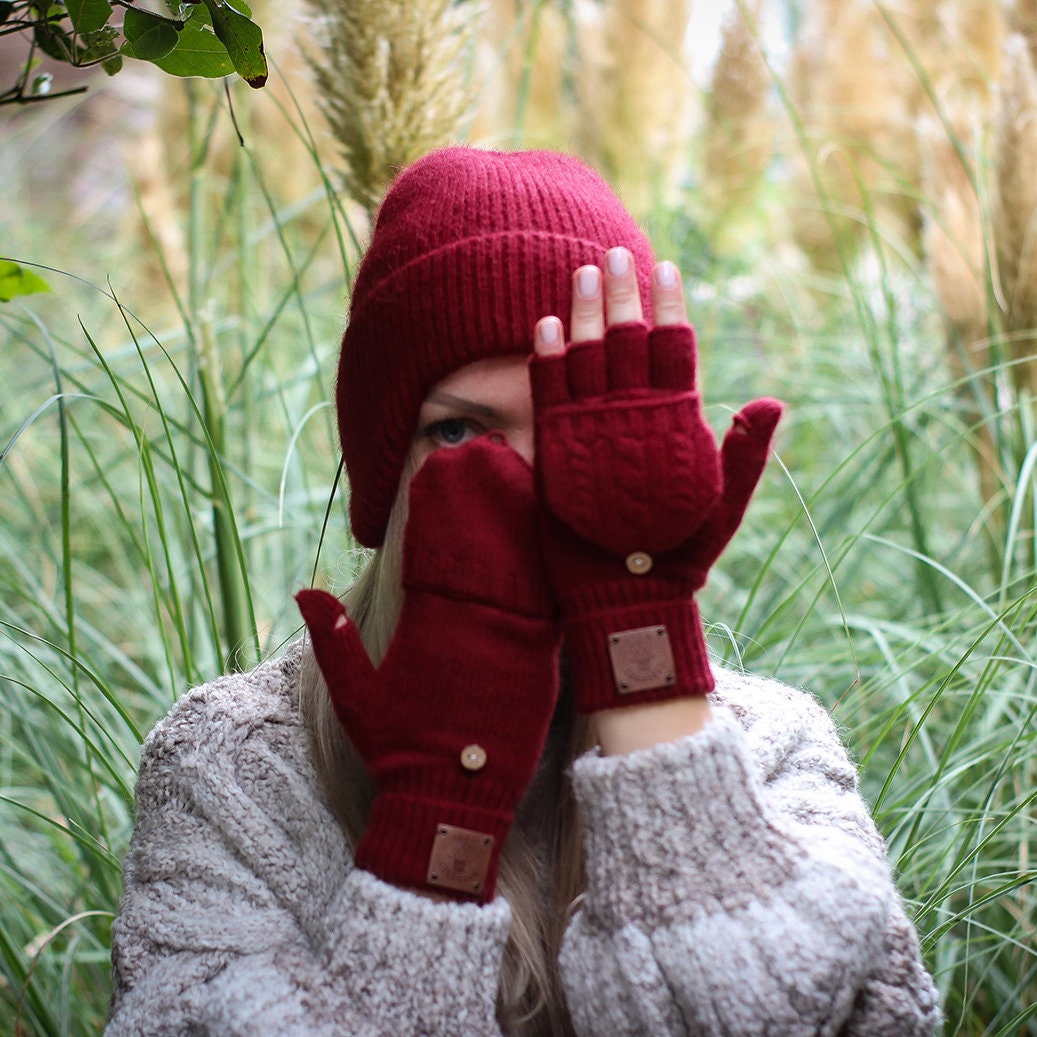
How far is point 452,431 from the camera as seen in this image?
1075 mm

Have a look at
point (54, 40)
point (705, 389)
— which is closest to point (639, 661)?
point (54, 40)

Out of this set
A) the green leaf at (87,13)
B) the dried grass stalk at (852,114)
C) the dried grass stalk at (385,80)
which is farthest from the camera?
the dried grass stalk at (852,114)

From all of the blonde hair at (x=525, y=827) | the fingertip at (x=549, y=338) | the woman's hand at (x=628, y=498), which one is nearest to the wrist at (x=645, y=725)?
the woman's hand at (x=628, y=498)

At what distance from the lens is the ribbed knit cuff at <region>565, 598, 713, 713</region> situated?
916 mm

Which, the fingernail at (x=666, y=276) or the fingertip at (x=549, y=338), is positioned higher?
the fingernail at (x=666, y=276)

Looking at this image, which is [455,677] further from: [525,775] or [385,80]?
[385,80]

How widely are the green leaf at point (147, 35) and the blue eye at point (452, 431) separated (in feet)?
1.35

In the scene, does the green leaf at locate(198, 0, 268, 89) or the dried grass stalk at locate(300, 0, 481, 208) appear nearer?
the green leaf at locate(198, 0, 268, 89)

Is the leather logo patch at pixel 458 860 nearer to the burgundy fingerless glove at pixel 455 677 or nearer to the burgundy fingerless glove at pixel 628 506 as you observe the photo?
the burgundy fingerless glove at pixel 455 677

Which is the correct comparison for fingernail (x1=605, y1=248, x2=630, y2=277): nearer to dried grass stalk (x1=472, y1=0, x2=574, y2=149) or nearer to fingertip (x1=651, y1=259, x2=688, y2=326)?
fingertip (x1=651, y1=259, x2=688, y2=326)

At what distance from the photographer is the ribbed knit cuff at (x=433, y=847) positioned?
907mm

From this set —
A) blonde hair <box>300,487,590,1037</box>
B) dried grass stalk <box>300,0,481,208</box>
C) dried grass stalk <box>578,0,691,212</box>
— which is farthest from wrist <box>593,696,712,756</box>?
dried grass stalk <box>578,0,691,212</box>

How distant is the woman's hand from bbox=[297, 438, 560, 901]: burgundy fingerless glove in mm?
40

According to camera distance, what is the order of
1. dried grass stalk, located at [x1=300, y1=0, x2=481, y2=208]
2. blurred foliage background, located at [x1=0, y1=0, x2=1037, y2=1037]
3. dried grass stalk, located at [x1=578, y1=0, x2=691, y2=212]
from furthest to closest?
dried grass stalk, located at [x1=578, y1=0, x2=691, y2=212] → dried grass stalk, located at [x1=300, y1=0, x2=481, y2=208] → blurred foliage background, located at [x1=0, y1=0, x2=1037, y2=1037]
